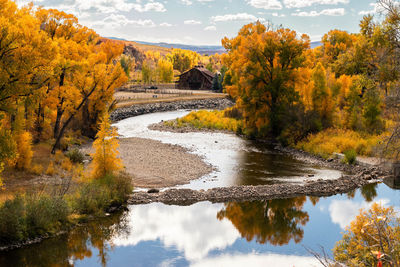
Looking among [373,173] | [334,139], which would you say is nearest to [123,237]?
[373,173]

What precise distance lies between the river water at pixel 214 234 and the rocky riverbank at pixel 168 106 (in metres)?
37.0

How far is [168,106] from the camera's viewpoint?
7462 cm

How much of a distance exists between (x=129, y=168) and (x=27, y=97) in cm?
1097

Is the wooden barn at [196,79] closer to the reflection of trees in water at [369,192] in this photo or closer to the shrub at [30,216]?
the reflection of trees in water at [369,192]

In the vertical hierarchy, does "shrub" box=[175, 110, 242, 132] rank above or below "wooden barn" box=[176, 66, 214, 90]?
below

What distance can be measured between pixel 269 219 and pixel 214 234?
344cm

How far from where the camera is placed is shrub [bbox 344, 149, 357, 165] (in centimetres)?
3045

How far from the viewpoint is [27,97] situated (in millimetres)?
18031

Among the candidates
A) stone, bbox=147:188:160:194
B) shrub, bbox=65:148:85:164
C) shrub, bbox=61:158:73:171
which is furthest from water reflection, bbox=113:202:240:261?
shrub, bbox=65:148:85:164

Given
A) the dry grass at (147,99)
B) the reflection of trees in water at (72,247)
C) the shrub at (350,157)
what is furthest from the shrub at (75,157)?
the dry grass at (147,99)

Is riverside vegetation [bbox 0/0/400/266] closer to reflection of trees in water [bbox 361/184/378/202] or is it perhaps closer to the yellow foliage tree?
the yellow foliage tree

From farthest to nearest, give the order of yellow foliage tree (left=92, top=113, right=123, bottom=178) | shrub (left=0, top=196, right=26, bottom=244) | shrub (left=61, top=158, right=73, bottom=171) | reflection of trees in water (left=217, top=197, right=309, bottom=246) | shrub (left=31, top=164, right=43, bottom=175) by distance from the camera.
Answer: shrub (left=61, top=158, right=73, bottom=171) → shrub (left=31, top=164, right=43, bottom=175) → yellow foliage tree (left=92, top=113, right=123, bottom=178) → reflection of trees in water (left=217, top=197, right=309, bottom=246) → shrub (left=0, top=196, right=26, bottom=244)

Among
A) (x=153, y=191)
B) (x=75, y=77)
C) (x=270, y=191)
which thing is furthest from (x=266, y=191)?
(x=75, y=77)

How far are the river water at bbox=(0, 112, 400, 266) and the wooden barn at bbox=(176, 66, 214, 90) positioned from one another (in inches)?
3358
